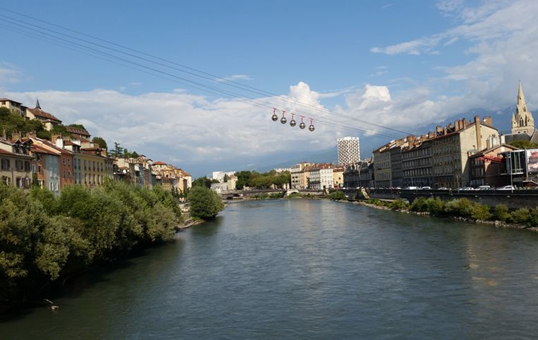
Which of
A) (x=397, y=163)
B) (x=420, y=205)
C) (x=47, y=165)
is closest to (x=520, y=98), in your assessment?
(x=397, y=163)

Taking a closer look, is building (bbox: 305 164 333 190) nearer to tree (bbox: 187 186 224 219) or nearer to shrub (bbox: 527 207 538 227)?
tree (bbox: 187 186 224 219)

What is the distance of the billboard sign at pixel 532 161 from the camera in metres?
58.5

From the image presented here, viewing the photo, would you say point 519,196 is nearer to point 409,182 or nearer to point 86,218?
point 86,218

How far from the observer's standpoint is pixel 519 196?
44750 mm

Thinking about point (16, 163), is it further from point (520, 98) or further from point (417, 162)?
point (520, 98)

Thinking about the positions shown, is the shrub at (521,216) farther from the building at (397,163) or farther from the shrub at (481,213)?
the building at (397,163)

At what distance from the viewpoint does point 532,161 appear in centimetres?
5869

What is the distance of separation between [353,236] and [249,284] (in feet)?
64.0

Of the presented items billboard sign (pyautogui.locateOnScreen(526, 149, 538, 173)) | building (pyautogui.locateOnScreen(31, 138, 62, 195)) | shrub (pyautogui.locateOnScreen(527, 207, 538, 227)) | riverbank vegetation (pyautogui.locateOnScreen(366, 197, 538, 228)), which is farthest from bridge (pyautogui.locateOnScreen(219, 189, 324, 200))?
shrub (pyautogui.locateOnScreen(527, 207, 538, 227))

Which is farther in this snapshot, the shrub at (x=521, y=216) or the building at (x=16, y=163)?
the shrub at (x=521, y=216)

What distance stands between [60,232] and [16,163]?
1536 centimetres

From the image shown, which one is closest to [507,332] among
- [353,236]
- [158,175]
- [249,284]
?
[249,284]

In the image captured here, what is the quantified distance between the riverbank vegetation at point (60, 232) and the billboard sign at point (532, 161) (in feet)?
140

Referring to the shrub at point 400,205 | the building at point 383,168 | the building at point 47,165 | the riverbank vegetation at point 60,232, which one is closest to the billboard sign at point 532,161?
the shrub at point 400,205
